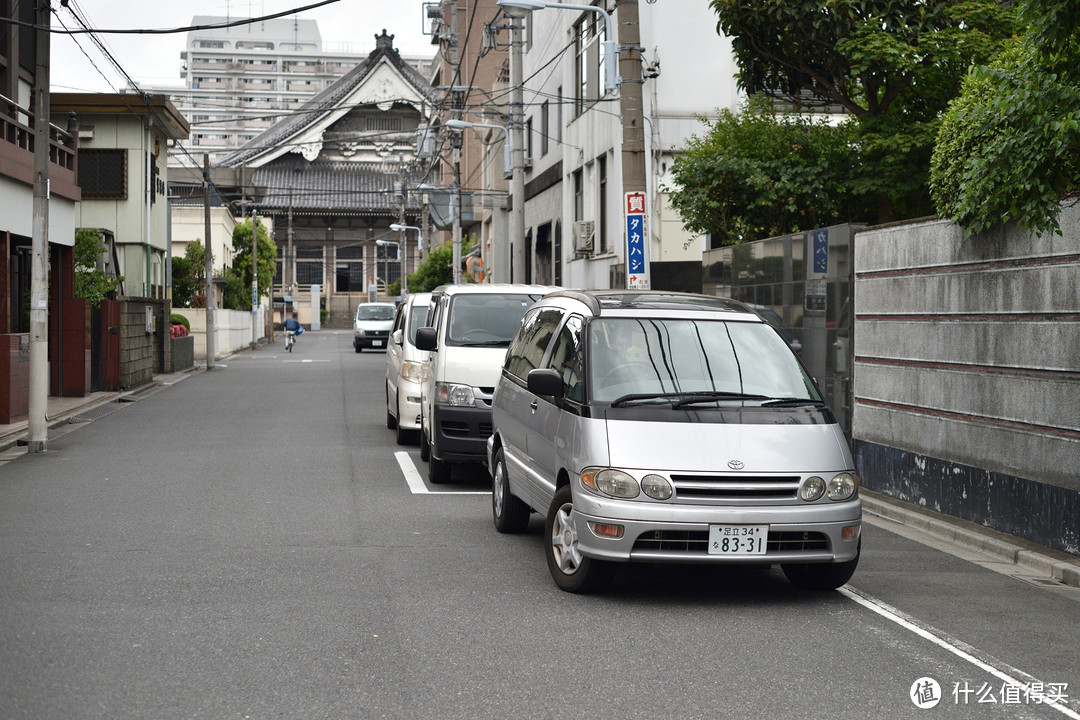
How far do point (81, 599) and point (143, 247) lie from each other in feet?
97.3

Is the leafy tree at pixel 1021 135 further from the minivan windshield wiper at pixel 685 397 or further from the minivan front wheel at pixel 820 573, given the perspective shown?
the minivan front wheel at pixel 820 573

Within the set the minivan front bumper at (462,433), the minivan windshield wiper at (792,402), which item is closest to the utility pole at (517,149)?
the minivan front bumper at (462,433)

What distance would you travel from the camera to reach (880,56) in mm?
13852

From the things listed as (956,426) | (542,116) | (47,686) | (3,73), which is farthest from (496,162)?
(47,686)

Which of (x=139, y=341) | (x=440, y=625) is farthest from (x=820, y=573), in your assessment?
(x=139, y=341)

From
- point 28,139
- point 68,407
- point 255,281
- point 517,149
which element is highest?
point 517,149

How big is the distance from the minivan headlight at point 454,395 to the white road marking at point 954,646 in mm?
5238

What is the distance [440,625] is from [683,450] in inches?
68.9

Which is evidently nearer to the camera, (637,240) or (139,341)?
(637,240)

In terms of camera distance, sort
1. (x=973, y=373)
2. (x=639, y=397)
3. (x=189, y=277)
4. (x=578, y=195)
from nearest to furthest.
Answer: (x=639, y=397), (x=973, y=373), (x=578, y=195), (x=189, y=277)

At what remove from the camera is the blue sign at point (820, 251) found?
13094mm

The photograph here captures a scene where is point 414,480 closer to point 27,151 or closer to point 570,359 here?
point 570,359

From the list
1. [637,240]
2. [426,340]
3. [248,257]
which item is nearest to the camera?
[426,340]

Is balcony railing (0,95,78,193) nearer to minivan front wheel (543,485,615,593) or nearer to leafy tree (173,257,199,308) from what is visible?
minivan front wheel (543,485,615,593)
